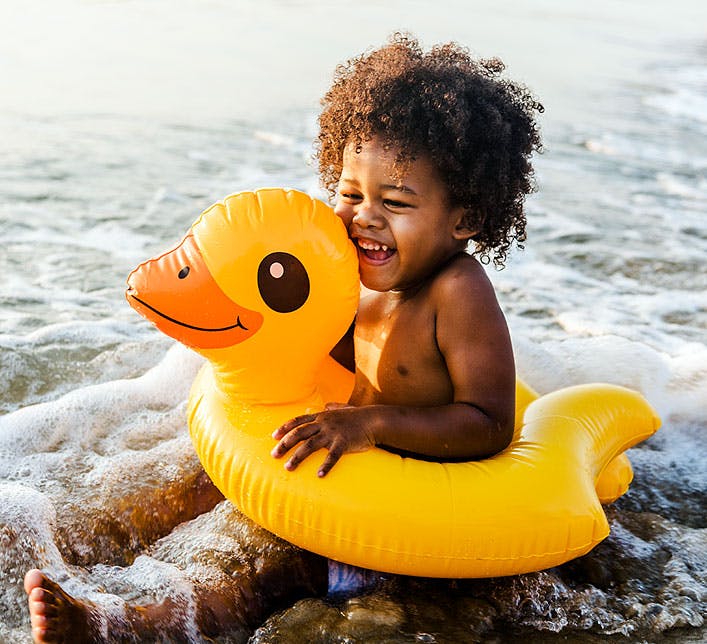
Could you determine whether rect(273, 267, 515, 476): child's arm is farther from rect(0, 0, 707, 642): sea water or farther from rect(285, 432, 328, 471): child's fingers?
rect(0, 0, 707, 642): sea water

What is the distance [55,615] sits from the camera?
7.00ft

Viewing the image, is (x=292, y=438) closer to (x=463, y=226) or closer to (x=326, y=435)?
(x=326, y=435)

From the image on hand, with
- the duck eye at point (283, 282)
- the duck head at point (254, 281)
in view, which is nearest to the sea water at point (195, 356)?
the duck head at point (254, 281)

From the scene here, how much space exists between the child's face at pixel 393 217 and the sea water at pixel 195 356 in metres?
0.95

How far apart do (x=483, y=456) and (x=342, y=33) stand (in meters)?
12.6

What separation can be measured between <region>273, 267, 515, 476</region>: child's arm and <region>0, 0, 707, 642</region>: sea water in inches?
18.8

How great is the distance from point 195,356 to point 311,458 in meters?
1.70

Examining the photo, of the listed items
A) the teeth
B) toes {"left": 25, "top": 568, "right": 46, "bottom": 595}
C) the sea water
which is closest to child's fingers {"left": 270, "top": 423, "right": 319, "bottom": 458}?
the sea water

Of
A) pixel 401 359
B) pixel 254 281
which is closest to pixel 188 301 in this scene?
pixel 254 281

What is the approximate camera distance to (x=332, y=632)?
2.40 m

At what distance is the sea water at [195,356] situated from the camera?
2.62m

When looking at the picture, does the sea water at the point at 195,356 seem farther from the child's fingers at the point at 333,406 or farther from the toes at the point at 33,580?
the child's fingers at the point at 333,406

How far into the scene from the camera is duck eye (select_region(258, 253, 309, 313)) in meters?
2.46

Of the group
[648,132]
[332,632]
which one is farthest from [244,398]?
[648,132]
